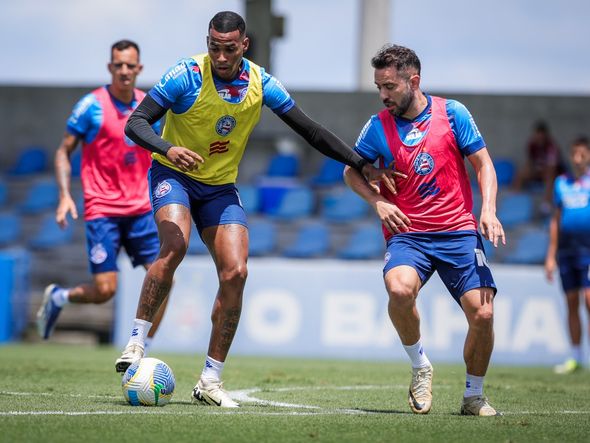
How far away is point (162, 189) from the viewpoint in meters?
7.04

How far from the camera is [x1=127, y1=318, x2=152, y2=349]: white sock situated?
270 inches

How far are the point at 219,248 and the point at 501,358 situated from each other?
8034mm

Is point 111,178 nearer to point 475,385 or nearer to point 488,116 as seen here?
Answer: point 475,385

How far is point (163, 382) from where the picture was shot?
6.61 meters

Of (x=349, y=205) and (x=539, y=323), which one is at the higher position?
(x=349, y=205)

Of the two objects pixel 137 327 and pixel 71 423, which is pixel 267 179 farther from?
pixel 71 423

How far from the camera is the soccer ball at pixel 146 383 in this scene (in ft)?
21.5

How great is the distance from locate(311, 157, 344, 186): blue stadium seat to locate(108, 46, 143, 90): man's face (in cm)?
1173

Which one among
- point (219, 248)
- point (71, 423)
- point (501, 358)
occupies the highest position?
point (219, 248)

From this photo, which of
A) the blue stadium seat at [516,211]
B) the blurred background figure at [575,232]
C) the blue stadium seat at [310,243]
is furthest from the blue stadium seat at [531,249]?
the blurred background figure at [575,232]

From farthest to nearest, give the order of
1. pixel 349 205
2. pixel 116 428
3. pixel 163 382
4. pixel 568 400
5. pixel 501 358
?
pixel 349 205 → pixel 501 358 → pixel 568 400 → pixel 163 382 → pixel 116 428

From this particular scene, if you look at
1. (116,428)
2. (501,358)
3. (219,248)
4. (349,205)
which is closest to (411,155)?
(219,248)

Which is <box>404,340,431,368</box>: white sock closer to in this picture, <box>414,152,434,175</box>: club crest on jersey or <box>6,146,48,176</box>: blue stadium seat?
<box>414,152,434,175</box>: club crest on jersey

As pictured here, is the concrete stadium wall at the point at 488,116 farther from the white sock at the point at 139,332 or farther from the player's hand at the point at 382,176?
the white sock at the point at 139,332
